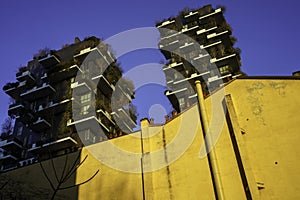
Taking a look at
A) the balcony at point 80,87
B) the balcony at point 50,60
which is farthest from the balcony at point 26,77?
the balcony at point 80,87

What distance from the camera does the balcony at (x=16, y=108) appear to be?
36188 millimetres

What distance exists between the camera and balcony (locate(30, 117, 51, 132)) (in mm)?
33375

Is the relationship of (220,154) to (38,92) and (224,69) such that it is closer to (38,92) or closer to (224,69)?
(224,69)

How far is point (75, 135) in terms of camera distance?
3159 cm

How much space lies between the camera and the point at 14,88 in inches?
1533

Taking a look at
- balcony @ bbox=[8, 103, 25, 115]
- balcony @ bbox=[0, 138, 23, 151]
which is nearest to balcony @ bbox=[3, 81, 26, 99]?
balcony @ bbox=[8, 103, 25, 115]

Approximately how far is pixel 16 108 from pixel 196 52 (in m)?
25.2

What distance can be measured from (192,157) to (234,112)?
2845 millimetres

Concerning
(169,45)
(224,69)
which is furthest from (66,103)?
(224,69)

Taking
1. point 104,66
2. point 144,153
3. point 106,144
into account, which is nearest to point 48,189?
point 106,144

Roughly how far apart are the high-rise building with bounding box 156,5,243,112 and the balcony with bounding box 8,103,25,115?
62.2 ft

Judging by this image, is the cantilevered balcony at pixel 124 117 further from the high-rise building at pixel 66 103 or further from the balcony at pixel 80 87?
the balcony at pixel 80 87

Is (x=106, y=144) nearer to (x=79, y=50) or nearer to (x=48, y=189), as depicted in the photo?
(x=48, y=189)

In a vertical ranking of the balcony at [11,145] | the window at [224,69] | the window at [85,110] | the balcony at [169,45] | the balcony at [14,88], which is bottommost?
the balcony at [11,145]
